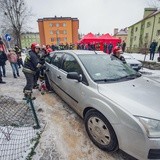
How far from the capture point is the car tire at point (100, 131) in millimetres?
2104

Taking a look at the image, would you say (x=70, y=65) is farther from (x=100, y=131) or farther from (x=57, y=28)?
(x=57, y=28)

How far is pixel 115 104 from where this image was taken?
194 cm

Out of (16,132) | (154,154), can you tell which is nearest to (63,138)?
(16,132)

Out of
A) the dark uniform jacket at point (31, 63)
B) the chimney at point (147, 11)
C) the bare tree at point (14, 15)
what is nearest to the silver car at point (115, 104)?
the dark uniform jacket at point (31, 63)

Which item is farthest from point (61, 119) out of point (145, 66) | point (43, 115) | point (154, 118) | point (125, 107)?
point (145, 66)

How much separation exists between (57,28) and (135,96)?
5298cm

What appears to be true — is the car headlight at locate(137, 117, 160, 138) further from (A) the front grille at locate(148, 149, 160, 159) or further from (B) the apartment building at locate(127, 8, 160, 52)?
(B) the apartment building at locate(127, 8, 160, 52)

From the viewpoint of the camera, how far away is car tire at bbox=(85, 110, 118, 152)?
210 cm

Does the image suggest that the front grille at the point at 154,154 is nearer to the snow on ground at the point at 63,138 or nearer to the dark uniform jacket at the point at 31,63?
the snow on ground at the point at 63,138

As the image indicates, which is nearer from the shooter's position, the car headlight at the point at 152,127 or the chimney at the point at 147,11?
the car headlight at the point at 152,127

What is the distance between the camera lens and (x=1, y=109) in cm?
367

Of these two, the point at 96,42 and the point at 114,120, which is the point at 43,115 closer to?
the point at 114,120

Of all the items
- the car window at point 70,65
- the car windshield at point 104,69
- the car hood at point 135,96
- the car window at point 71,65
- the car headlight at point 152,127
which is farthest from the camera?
the car window at point 70,65

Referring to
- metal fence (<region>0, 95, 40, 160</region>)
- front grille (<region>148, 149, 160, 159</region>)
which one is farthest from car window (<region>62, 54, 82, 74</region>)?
front grille (<region>148, 149, 160, 159</region>)
